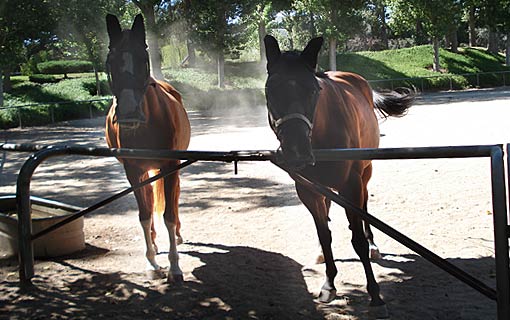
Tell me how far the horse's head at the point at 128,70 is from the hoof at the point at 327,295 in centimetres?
194

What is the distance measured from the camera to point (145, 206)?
5375 mm

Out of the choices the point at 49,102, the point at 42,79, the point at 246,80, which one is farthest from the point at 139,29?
the point at 42,79

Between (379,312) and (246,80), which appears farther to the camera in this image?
(246,80)

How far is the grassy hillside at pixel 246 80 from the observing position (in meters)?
27.2

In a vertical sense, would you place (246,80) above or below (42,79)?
below

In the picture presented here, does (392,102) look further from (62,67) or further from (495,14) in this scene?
(62,67)

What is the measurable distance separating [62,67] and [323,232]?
3956 cm

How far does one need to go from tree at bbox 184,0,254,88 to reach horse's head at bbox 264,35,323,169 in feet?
98.9

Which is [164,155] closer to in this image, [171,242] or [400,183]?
[171,242]

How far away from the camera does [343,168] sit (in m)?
4.08

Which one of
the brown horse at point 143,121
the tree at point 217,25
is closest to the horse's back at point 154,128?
the brown horse at point 143,121

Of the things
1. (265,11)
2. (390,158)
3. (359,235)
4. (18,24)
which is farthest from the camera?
(265,11)

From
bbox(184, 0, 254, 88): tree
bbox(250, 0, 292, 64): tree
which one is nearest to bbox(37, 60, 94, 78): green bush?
bbox(184, 0, 254, 88): tree

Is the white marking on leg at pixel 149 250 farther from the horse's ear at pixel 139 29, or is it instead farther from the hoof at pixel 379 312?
the hoof at pixel 379 312
